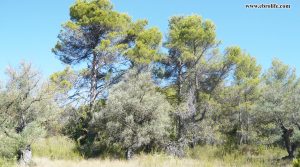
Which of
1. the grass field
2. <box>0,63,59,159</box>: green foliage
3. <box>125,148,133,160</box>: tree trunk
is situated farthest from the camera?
<box>125,148,133,160</box>: tree trunk

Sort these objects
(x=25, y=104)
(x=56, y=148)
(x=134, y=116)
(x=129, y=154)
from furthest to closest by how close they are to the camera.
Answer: (x=56, y=148), (x=134, y=116), (x=129, y=154), (x=25, y=104)

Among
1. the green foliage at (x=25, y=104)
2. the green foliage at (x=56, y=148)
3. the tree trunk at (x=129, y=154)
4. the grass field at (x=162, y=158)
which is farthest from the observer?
the tree trunk at (x=129, y=154)

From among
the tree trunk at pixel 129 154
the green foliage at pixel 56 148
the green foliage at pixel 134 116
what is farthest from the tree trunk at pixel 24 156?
the tree trunk at pixel 129 154

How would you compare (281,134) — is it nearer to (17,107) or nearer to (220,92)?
(220,92)

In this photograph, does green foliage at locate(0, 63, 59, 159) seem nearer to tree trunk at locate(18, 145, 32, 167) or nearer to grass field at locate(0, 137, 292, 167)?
tree trunk at locate(18, 145, 32, 167)

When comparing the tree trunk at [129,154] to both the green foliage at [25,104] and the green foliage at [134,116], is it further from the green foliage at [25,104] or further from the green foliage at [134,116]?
the green foliage at [25,104]

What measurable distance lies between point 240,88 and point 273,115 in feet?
32.3

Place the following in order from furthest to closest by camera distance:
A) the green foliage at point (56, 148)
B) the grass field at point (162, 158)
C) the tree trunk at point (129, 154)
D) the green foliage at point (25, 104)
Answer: the tree trunk at point (129, 154)
the green foliage at point (56, 148)
the grass field at point (162, 158)
the green foliage at point (25, 104)

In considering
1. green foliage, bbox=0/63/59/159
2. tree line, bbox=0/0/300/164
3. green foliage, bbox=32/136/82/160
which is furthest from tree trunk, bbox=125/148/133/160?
green foliage, bbox=0/63/59/159

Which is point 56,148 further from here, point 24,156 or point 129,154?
point 24,156

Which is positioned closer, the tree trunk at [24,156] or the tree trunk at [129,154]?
the tree trunk at [24,156]

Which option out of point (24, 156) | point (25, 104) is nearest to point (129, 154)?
point (24, 156)

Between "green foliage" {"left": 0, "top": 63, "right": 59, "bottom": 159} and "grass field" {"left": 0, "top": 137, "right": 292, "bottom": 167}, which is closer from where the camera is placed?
"green foliage" {"left": 0, "top": 63, "right": 59, "bottom": 159}

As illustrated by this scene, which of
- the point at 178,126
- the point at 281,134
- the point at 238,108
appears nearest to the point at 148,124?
the point at 178,126
